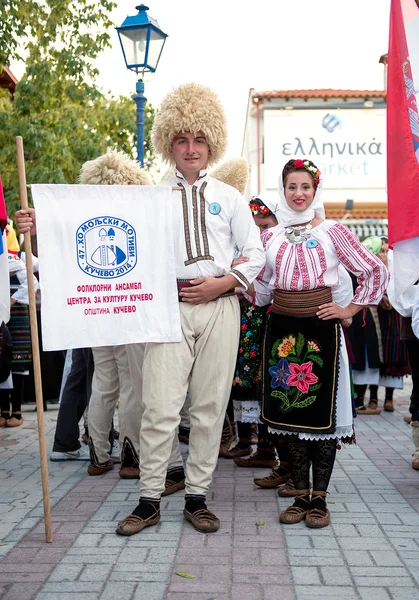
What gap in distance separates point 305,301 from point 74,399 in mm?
2420

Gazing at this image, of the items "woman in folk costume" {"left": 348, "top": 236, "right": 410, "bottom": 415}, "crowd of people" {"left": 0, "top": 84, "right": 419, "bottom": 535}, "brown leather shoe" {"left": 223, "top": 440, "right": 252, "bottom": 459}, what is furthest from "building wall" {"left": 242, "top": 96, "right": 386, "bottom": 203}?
"crowd of people" {"left": 0, "top": 84, "right": 419, "bottom": 535}

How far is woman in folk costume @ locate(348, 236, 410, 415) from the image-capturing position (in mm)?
9023

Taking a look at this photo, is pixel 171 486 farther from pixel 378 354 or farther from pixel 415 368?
pixel 378 354

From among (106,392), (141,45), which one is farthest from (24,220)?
(141,45)

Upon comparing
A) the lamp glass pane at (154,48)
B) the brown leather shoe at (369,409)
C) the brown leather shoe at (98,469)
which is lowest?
the brown leather shoe at (369,409)

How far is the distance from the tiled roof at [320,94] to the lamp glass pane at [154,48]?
61.0 feet

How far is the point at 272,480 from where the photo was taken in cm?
533

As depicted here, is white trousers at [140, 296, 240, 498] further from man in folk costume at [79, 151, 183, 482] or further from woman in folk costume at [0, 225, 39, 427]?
woman in folk costume at [0, 225, 39, 427]

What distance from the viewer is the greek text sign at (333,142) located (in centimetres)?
2867

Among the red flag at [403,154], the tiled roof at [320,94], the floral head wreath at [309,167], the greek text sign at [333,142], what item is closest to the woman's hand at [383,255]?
the red flag at [403,154]

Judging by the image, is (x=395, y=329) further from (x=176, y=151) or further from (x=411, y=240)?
(x=176, y=151)

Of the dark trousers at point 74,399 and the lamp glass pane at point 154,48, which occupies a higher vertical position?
the lamp glass pane at point 154,48

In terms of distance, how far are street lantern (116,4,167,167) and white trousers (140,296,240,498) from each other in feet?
18.2

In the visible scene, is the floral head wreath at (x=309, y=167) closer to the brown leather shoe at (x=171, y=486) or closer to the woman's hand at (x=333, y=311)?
the woman's hand at (x=333, y=311)
